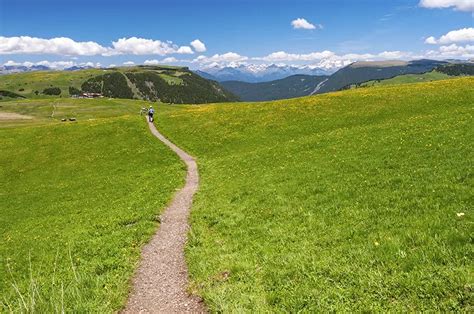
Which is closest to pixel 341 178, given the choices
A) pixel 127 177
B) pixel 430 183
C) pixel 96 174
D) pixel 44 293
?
pixel 430 183

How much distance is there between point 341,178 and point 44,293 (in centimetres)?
1744

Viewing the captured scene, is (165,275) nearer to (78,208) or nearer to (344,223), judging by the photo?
(344,223)

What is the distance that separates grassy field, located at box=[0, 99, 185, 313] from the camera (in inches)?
635

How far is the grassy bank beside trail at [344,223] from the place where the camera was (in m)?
12.0

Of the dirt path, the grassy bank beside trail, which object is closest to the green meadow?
the grassy bank beside trail

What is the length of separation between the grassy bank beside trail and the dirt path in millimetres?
593

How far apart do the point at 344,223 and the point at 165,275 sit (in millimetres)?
8265

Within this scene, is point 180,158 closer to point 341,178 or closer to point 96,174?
point 96,174

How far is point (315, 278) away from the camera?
1346 cm

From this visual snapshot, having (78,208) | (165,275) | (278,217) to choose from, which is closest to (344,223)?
(278,217)

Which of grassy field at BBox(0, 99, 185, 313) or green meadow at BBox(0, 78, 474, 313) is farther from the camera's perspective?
grassy field at BBox(0, 99, 185, 313)

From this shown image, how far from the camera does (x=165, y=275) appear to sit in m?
17.1

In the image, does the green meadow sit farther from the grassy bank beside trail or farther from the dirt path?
the dirt path

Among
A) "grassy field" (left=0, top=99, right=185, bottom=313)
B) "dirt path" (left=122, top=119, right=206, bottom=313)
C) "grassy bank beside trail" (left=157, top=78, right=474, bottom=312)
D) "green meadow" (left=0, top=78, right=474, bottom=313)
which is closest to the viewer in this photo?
"grassy bank beside trail" (left=157, top=78, right=474, bottom=312)
